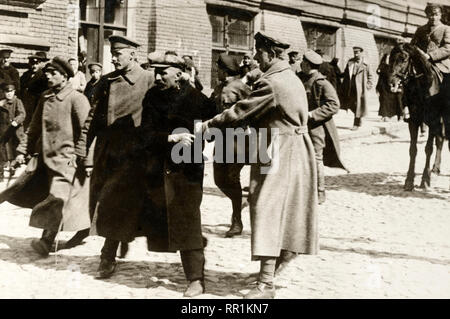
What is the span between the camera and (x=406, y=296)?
5.18 meters

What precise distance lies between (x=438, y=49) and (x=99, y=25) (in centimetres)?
809

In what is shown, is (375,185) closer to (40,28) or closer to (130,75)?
(130,75)

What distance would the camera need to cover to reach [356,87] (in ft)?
60.0

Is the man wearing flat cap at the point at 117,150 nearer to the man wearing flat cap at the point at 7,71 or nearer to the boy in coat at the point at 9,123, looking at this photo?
the boy in coat at the point at 9,123

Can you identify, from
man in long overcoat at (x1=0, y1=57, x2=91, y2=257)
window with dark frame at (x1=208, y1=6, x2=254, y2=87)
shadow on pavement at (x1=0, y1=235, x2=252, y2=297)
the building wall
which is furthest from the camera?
window with dark frame at (x1=208, y1=6, x2=254, y2=87)

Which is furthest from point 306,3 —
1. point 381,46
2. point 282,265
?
point 282,265

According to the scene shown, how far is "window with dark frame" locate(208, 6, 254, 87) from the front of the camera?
18.2 meters

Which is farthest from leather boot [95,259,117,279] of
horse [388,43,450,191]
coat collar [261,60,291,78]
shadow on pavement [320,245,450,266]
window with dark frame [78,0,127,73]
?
window with dark frame [78,0,127,73]

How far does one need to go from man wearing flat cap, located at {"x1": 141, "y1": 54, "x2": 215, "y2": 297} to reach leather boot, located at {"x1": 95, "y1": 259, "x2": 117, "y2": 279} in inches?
31.4

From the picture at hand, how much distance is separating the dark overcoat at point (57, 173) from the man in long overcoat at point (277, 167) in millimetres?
1947

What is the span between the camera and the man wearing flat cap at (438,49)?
1041cm

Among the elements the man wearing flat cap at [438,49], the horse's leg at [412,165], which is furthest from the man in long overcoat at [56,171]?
the man wearing flat cap at [438,49]

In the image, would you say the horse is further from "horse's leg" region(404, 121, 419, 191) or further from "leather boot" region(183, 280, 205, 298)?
"leather boot" region(183, 280, 205, 298)

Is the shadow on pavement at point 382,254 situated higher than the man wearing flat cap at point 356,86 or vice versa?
the man wearing flat cap at point 356,86
